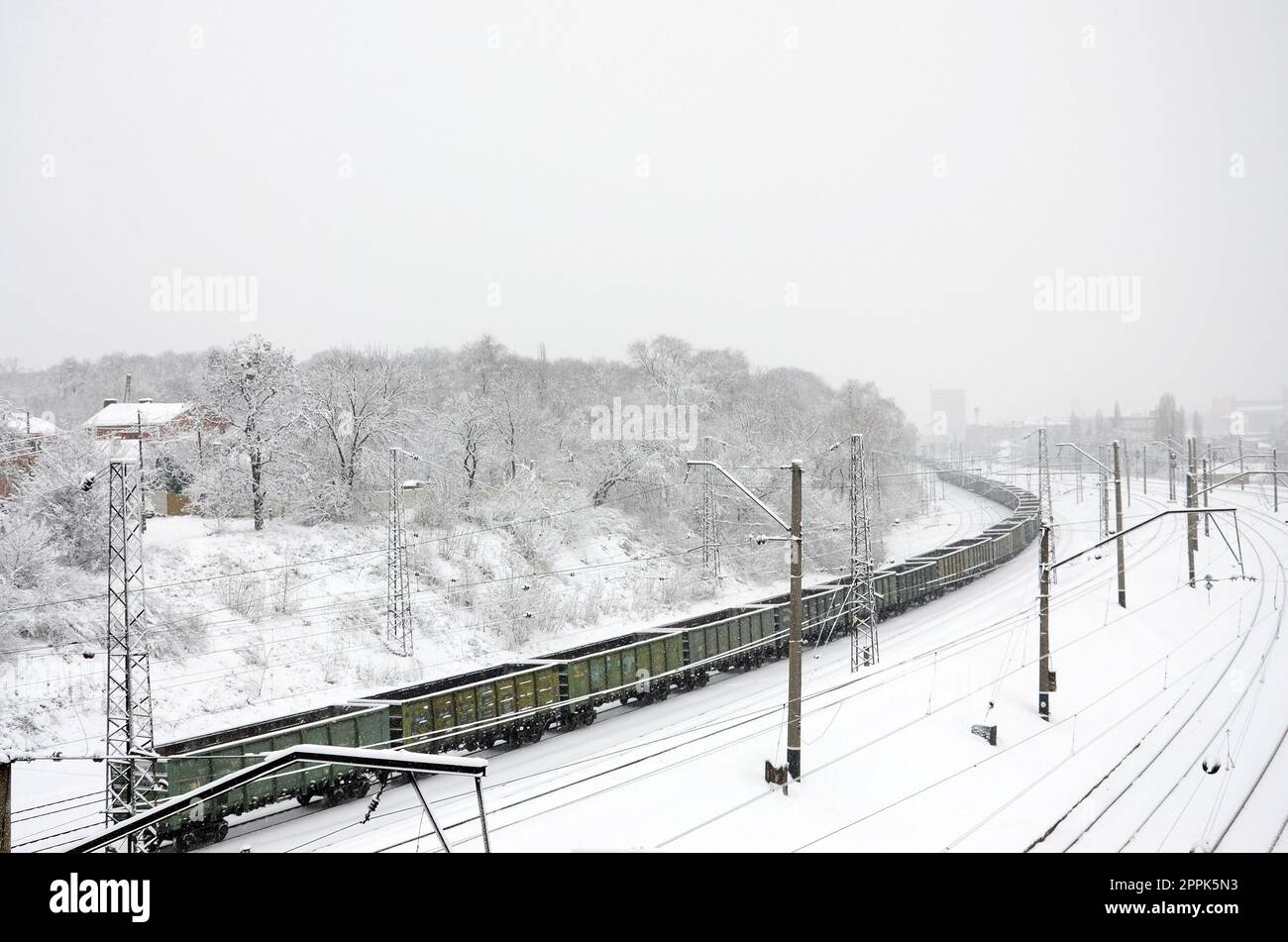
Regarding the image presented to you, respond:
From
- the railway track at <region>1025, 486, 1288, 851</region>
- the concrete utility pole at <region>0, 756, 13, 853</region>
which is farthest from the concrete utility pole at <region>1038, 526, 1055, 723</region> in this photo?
the concrete utility pole at <region>0, 756, 13, 853</region>

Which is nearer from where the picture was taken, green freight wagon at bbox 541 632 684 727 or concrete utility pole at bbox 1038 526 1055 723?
concrete utility pole at bbox 1038 526 1055 723

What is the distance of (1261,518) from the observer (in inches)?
2468

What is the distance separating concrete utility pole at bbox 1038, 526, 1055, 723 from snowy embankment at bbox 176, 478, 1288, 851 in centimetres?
63

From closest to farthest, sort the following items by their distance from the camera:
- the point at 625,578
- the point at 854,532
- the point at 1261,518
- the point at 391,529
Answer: the point at 854,532, the point at 391,529, the point at 625,578, the point at 1261,518

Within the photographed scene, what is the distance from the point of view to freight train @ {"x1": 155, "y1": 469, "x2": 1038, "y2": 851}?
1809 cm

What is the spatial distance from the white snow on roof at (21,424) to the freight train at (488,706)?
2687 centimetres

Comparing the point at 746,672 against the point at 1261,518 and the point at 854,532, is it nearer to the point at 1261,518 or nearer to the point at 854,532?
the point at 854,532

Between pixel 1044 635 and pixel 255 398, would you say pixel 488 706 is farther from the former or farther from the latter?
pixel 255 398

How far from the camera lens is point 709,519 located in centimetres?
5012

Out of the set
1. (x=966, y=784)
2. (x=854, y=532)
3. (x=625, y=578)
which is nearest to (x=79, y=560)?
(x=625, y=578)

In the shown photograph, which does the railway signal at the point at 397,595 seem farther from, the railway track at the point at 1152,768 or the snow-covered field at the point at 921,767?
the railway track at the point at 1152,768

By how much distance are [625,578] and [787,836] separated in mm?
31974

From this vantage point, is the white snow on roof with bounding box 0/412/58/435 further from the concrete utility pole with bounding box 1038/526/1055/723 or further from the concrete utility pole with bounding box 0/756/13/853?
the concrete utility pole with bounding box 1038/526/1055/723

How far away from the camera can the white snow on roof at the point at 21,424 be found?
37625mm
